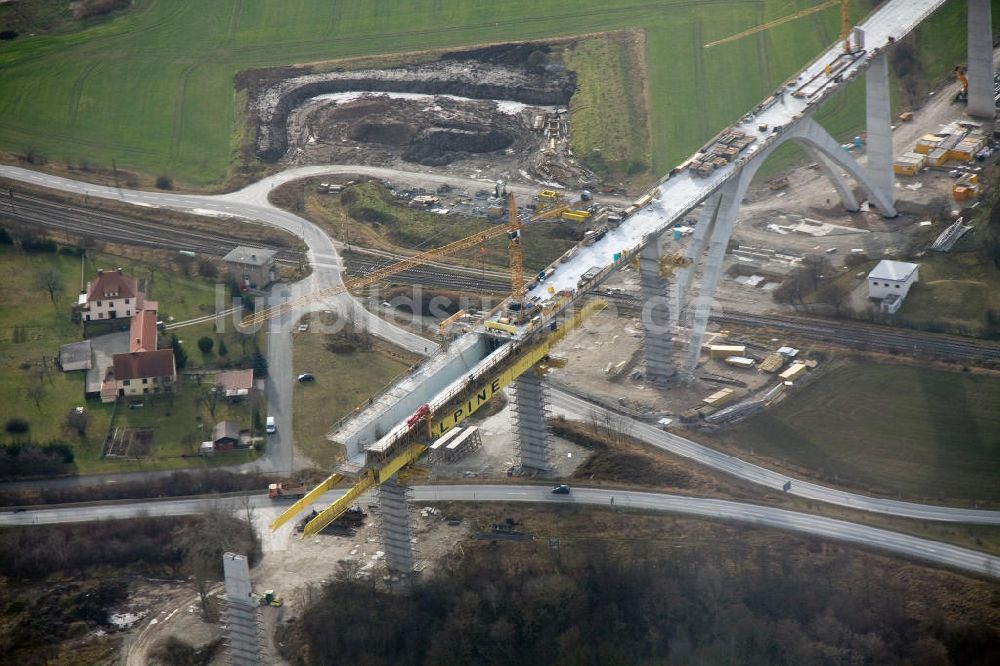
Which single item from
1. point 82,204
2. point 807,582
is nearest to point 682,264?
point 807,582

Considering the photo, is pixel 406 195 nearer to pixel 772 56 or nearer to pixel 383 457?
pixel 772 56

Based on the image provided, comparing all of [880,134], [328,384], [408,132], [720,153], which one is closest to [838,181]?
[880,134]

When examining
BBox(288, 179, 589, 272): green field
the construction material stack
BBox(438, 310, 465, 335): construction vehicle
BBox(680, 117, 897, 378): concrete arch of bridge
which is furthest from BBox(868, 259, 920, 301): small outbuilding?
BBox(438, 310, 465, 335): construction vehicle

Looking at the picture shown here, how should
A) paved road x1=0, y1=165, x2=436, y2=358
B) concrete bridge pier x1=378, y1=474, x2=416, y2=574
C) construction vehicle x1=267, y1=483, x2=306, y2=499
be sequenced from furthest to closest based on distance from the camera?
paved road x1=0, y1=165, x2=436, y2=358, construction vehicle x1=267, y1=483, x2=306, y2=499, concrete bridge pier x1=378, y1=474, x2=416, y2=574

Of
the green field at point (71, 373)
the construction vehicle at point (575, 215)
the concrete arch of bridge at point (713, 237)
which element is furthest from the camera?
the construction vehicle at point (575, 215)

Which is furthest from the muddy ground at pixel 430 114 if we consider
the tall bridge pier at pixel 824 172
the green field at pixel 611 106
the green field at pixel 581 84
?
the tall bridge pier at pixel 824 172

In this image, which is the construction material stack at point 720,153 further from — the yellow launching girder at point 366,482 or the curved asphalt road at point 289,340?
the yellow launching girder at point 366,482

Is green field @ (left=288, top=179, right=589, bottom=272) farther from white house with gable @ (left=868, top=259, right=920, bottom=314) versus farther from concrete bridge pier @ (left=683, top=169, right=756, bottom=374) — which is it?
white house with gable @ (left=868, top=259, right=920, bottom=314)

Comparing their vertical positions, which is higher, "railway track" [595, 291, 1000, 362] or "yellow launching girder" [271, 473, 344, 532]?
"yellow launching girder" [271, 473, 344, 532]
